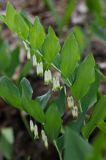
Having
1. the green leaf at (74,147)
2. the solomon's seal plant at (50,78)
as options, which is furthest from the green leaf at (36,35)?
the green leaf at (74,147)

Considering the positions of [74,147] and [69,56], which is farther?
[69,56]

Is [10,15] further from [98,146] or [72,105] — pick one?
[98,146]

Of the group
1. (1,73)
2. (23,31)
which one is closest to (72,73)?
(23,31)

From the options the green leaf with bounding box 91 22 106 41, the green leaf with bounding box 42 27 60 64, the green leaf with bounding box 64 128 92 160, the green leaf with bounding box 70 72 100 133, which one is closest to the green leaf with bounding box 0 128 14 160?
the green leaf with bounding box 91 22 106 41

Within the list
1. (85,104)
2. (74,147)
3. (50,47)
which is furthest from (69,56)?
(74,147)

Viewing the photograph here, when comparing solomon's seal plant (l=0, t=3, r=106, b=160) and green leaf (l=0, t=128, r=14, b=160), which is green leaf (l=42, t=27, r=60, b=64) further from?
green leaf (l=0, t=128, r=14, b=160)

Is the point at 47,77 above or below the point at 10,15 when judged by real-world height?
below
